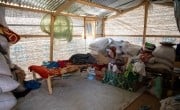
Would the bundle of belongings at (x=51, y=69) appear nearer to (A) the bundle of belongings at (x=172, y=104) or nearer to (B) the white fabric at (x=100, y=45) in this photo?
(B) the white fabric at (x=100, y=45)

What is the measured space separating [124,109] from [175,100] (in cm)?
89

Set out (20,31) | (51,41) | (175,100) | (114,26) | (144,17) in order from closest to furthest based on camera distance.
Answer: (175,100) → (20,31) → (51,41) → (144,17) → (114,26)

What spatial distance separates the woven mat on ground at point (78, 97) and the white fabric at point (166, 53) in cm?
90

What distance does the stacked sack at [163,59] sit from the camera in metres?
3.83

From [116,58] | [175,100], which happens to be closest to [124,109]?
[175,100]

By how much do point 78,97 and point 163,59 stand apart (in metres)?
2.05

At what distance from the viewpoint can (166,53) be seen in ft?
12.9

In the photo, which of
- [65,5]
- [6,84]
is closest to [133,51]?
[65,5]

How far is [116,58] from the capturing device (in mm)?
4930

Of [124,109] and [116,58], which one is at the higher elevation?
[116,58]

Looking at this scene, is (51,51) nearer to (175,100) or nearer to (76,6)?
(76,6)

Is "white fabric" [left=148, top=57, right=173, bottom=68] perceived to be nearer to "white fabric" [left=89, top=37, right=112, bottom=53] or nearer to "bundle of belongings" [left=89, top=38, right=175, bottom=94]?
"bundle of belongings" [left=89, top=38, right=175, bottom=94]

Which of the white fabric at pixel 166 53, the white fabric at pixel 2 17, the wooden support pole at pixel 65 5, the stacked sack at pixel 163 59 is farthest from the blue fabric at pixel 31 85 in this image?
the white fabric at pixel 166 53

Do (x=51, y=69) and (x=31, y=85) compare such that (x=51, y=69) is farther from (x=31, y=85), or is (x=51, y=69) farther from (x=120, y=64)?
(x=120, y=64)
